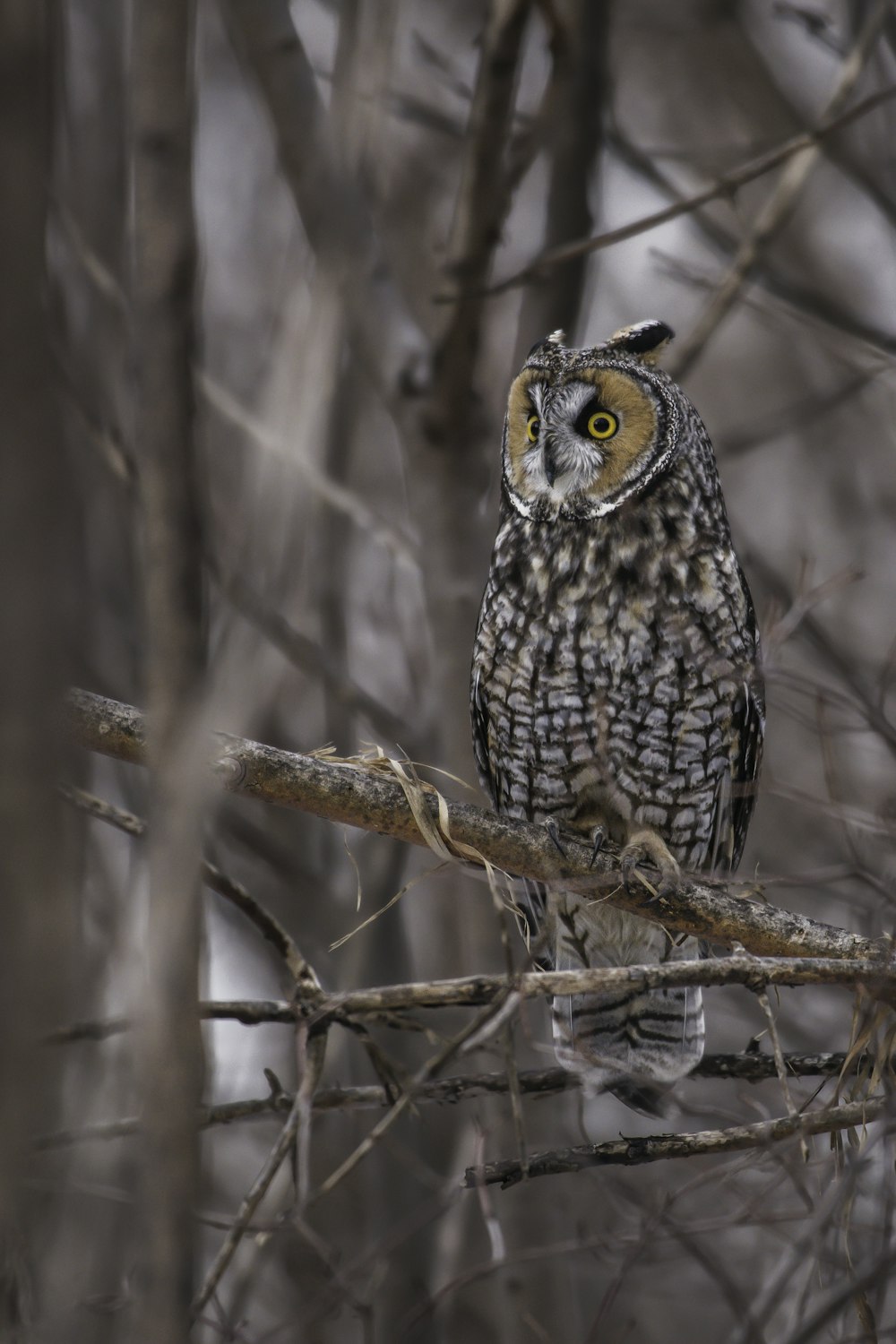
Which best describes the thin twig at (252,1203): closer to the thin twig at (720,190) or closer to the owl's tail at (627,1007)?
the owl's tail at (627,1007)

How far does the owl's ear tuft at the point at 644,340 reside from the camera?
4.28 metres

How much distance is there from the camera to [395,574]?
6199 mm

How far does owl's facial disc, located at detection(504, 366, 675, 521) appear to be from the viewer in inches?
160

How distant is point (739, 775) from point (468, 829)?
59.5 inches

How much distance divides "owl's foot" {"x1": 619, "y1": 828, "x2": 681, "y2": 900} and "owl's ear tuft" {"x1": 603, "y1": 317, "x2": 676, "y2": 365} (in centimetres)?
152

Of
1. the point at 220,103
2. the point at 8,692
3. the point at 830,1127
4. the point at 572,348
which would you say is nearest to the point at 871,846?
the point at 830,1127

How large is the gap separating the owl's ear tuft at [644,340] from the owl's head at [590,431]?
0.13 meters

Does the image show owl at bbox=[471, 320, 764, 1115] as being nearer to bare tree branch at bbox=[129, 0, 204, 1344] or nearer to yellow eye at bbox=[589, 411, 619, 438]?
yellow eye at bbox=[589, 411, 619, 438]

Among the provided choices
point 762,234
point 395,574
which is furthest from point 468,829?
point 395,574

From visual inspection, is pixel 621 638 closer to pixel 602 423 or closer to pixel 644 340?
pixel 602 423

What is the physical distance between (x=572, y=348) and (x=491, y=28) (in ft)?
3.07

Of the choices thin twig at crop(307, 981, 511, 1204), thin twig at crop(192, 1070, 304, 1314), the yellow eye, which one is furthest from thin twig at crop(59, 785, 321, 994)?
the yellow eye

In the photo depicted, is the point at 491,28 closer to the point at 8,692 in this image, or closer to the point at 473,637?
the point at 473,637

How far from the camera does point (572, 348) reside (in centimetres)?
418
